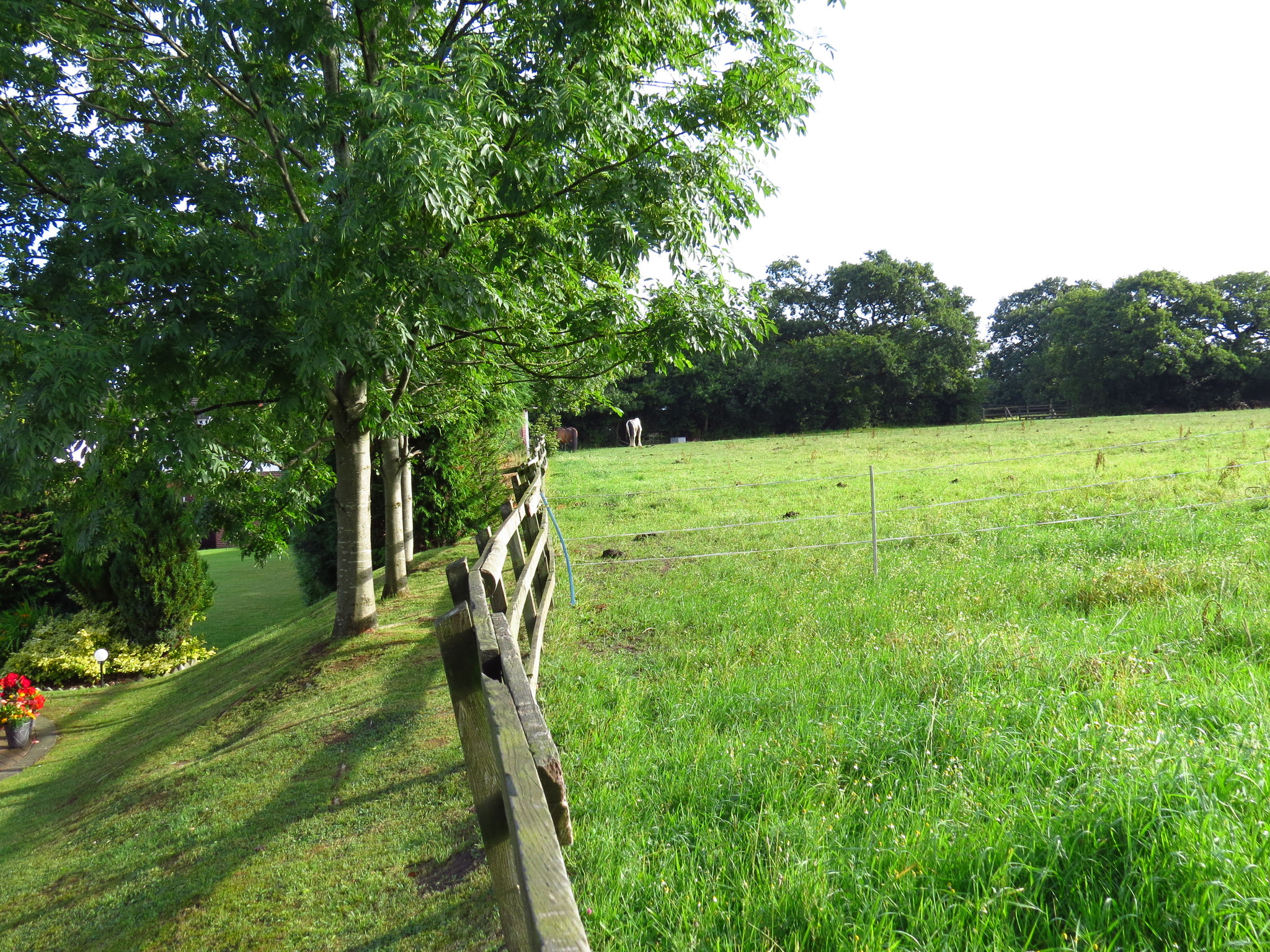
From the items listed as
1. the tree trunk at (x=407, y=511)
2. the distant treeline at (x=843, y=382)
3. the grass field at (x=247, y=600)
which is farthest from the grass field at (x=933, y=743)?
the distant treeline at (x=843, y=382)

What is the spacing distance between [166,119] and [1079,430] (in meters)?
29.3

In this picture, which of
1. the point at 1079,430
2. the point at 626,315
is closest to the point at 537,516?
the point at 626,315

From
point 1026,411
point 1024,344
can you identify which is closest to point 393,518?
point 1026,411

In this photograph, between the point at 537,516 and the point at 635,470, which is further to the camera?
the point at 635,470

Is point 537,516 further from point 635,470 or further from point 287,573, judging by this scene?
point 287,573

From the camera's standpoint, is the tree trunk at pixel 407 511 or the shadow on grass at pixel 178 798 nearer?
the shadow on grass at pixel 178 798

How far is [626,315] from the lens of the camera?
7.04m

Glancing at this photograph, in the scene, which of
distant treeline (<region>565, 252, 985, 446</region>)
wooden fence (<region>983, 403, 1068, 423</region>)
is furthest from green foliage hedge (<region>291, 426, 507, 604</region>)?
wooden fence (<region>983, 403, 1068, 423</region>)

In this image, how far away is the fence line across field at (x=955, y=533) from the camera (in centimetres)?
928

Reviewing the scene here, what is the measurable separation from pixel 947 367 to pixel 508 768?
54826 mm

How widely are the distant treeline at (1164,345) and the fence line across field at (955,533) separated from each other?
47942mm

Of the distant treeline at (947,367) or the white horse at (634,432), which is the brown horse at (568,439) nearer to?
the white horse at (634,432)

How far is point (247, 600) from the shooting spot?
18891 millimetres

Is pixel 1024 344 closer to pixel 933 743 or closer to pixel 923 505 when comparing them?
pixel 923 505
